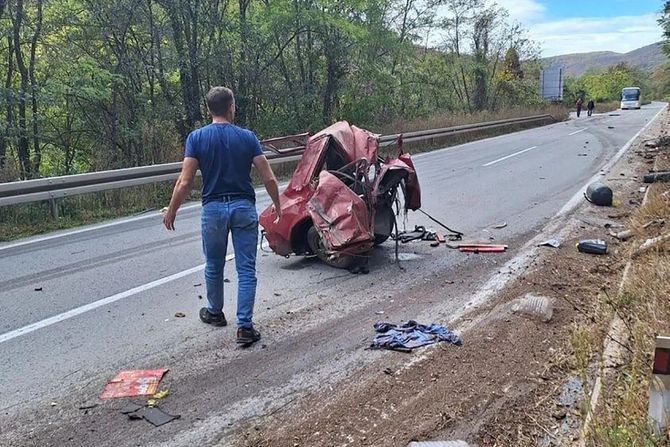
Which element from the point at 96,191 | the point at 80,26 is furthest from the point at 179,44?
the point at 96,191

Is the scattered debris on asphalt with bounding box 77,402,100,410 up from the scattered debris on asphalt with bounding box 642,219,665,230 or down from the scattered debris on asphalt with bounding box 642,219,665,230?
down

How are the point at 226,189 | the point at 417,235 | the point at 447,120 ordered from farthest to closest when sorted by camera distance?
the point at 447,120
the point at 417,235
the point at 226,189

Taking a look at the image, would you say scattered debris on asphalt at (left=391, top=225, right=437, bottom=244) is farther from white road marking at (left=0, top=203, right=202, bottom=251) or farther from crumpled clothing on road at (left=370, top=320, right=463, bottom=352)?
white road marking at (left=0, top=203, right=202, bottom=251)

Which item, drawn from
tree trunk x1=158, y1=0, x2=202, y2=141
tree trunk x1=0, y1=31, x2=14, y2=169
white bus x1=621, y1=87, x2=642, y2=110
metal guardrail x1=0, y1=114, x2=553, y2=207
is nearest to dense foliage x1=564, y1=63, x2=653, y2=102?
Result: white bus x1=621, y1=87, x2=642, y2=110

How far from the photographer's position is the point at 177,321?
4914 mm

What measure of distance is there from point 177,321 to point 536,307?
3.10m

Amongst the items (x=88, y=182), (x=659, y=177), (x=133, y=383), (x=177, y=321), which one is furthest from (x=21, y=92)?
(x=659, y=177)

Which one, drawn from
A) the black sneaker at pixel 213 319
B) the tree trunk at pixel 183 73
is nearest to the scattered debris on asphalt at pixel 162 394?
the black sneaker at pixel 213 319

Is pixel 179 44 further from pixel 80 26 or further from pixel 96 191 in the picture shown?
pixel 96 191

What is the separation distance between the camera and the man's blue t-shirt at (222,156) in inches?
174

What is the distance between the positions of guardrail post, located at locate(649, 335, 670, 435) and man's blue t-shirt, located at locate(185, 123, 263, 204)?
310 cm

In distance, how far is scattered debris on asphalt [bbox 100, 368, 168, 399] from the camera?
367 centimetres

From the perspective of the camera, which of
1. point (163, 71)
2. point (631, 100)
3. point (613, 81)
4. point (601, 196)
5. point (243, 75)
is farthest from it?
point (613, 81)

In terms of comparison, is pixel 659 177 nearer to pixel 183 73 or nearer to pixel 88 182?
pixel 88 182
